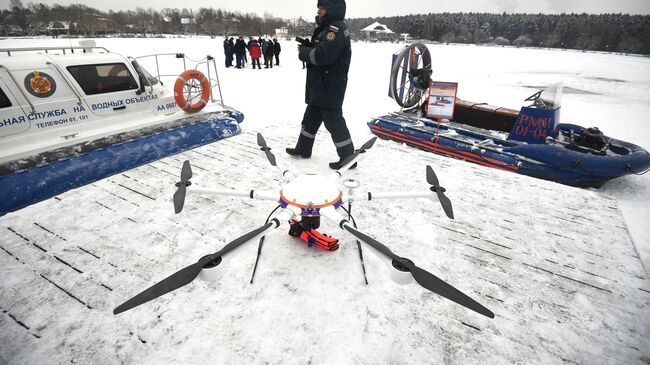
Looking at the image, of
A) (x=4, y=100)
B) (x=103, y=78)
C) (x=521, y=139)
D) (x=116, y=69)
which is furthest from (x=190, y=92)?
(x=521, y=139)

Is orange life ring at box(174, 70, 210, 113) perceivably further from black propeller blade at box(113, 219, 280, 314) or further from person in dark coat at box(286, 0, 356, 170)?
black propeller blade at box(113, 219, 280, 314)

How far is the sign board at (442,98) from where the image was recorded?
5.84 m

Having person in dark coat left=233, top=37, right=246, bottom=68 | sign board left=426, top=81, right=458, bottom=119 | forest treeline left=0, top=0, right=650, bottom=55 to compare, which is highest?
forest treeline left=0, top=0, right=650, bottom=55

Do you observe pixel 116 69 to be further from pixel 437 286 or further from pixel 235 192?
pixel 437 286

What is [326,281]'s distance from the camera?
2256mm

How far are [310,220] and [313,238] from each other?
0.31 m

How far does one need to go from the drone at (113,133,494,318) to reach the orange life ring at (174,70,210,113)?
374 centimetres

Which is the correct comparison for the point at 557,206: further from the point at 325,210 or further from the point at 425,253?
the point at 325,210

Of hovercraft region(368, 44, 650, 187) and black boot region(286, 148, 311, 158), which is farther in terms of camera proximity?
hovercraft region(368, 44, 650, 187)

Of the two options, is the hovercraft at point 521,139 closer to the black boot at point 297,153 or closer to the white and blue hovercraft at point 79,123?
the black boot at point 297,153

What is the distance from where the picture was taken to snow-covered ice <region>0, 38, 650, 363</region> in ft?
5.94

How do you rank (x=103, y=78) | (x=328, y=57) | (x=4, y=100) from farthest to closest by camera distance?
(x=103, y=78)
(x=4, y=100)
(x=328, y=57)

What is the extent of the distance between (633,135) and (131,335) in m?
10.6

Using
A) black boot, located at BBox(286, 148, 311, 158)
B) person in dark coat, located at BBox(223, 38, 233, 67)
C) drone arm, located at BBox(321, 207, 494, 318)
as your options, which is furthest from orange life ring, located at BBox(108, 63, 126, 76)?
person in dark coat, located at BBox(223, 38, 233, 67)
